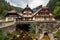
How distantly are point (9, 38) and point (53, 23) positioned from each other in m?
9.66

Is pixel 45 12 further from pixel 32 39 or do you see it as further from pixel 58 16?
pixel 32 39

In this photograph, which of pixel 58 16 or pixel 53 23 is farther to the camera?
pixel 58 16

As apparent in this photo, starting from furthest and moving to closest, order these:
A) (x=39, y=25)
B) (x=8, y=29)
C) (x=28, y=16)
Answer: (x=28, y=16) → (x=39, y=25) → (x=8, y=29)

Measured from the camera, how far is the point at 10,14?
41.1 m

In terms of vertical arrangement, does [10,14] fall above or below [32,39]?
above

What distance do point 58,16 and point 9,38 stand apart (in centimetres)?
1567

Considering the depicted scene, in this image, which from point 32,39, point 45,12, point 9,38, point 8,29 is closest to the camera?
point 9,38

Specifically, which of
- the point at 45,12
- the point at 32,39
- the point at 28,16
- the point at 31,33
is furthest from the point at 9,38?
the point at 28,16

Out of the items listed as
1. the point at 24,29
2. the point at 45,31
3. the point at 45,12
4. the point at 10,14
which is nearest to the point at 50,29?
the point at 45,31

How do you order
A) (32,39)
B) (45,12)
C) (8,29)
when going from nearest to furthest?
(32,39), (8,29), (45,12)

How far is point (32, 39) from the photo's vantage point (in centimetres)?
2898

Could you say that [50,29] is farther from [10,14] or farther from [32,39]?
[10,14]

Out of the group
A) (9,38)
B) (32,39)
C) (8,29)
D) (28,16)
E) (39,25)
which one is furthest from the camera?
(28,16)

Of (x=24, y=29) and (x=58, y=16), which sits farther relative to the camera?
(x=58, y=16)
